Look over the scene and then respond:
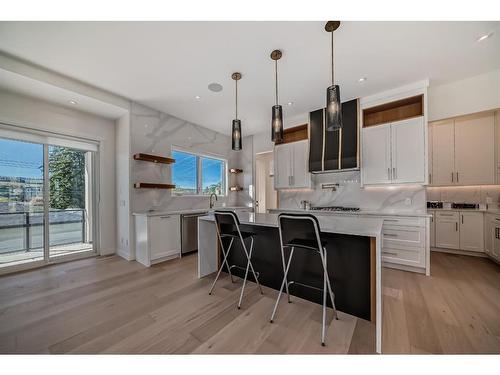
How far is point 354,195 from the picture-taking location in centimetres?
377

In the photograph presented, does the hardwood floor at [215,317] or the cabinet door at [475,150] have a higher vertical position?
the cabinet door at [475,150]

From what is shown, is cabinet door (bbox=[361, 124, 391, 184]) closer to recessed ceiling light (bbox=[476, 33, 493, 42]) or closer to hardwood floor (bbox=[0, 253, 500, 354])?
recessed ceiling light (bbox=[476, 33, 493, 42])

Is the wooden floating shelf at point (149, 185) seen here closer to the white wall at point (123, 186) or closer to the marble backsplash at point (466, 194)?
the white wall at point (123, 186)

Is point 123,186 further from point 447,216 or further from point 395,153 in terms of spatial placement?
point 447,216

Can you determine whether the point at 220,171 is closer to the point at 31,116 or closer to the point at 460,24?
the point at 31,116

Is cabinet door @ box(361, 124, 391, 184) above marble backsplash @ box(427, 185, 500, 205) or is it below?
above

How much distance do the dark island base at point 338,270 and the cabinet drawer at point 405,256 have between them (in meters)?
1.72

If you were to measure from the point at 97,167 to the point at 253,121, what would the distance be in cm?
337

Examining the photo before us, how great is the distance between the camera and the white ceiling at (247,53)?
6.44ft

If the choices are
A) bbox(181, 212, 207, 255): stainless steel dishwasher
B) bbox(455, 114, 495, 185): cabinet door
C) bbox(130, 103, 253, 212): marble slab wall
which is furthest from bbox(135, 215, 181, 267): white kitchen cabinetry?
bbox(455, 114, 495, 185): cabinet door

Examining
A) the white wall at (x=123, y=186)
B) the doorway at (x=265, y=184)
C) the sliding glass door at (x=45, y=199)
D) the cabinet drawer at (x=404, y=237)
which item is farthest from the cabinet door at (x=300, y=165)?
the sliding glass door at (x=45, y=199)

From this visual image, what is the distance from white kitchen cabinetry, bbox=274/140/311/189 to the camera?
4.08 meters

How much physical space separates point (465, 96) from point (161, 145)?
5301mm

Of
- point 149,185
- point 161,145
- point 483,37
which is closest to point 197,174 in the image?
point 161,145
